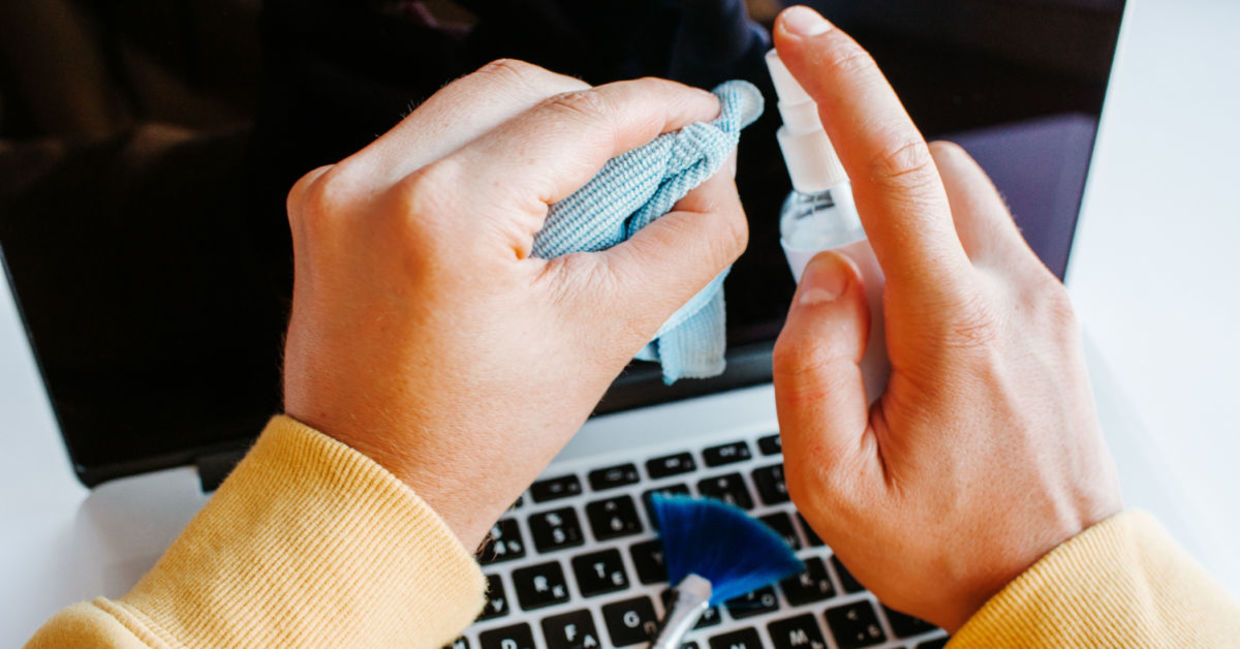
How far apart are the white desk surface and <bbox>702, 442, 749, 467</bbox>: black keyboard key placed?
0.22 m

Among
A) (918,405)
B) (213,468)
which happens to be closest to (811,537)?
(918,405)

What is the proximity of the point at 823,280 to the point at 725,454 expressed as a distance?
0.45ft

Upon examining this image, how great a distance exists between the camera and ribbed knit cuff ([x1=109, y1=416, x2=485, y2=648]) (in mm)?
346

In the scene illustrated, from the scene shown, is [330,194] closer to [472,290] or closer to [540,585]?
[472,290]

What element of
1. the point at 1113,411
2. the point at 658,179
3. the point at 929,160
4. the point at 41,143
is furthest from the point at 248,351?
the point at 1113,411

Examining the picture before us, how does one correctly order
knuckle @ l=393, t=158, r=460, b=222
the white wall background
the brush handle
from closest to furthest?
1. knuckle @ l=393, t=158, r=460, b=222
2. the brush handle
3. the white wall background

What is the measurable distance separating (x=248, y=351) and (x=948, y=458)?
362mm

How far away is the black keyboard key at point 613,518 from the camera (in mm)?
493

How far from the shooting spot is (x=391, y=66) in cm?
45

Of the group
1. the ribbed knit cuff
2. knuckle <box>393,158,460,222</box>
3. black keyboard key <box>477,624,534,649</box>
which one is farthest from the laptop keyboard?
knuckle <box>393,158,460,222</box>

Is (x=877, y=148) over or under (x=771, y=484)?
over

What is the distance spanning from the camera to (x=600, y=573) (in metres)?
0.48

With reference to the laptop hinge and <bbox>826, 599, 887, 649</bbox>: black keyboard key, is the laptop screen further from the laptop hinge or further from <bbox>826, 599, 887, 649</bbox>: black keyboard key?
<bbox>826, 599, 887, 649</bbox>: black keyboard key

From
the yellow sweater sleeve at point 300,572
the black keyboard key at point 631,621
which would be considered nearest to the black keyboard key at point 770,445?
the black keyboard key at point 631,621
